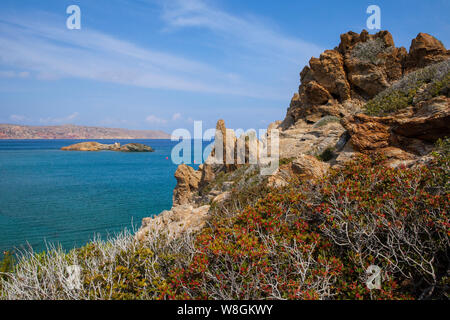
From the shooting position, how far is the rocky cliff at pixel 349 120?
9016 millimetres

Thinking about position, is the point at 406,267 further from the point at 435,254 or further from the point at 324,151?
the point at 324,151

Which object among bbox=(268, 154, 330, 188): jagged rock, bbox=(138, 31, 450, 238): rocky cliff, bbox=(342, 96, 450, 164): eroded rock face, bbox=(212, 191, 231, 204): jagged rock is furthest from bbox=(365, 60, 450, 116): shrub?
bbox=(212, 191, 231, 204): jagged rock

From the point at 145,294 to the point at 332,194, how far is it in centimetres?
412

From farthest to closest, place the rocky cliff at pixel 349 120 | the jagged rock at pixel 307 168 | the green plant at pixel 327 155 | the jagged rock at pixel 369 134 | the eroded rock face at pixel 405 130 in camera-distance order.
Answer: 1. the green plant at pixel 327 155
2. the jagged rock at pixel 369 134
3. the jagged rock at pixel 307 168
4. the rocky cliff at pixel 349 120
5. the eroded rock face at pixel 405 130

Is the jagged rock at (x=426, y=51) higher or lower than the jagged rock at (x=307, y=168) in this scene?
higher

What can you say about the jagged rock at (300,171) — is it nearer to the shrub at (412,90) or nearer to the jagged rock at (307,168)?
the jagged rock at (307,168)

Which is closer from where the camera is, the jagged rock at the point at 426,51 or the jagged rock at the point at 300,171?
the jagged rock at the point at 300,171

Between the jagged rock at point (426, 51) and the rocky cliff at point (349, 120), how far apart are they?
0.16 ft

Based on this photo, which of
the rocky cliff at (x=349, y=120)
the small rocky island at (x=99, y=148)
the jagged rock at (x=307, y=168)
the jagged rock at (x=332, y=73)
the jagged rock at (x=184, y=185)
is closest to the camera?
the rocky cliff at (x=349, y=120)

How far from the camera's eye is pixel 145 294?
4617 mm

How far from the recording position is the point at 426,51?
16.7m

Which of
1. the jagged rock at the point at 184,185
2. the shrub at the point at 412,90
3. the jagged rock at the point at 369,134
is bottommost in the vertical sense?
the jagged rock at the point at 184,185

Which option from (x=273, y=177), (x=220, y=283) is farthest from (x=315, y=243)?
(x=273, y=177)

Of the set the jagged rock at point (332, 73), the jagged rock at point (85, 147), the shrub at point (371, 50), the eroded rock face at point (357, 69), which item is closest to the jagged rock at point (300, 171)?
the eroded rock face at point (357, 69)
